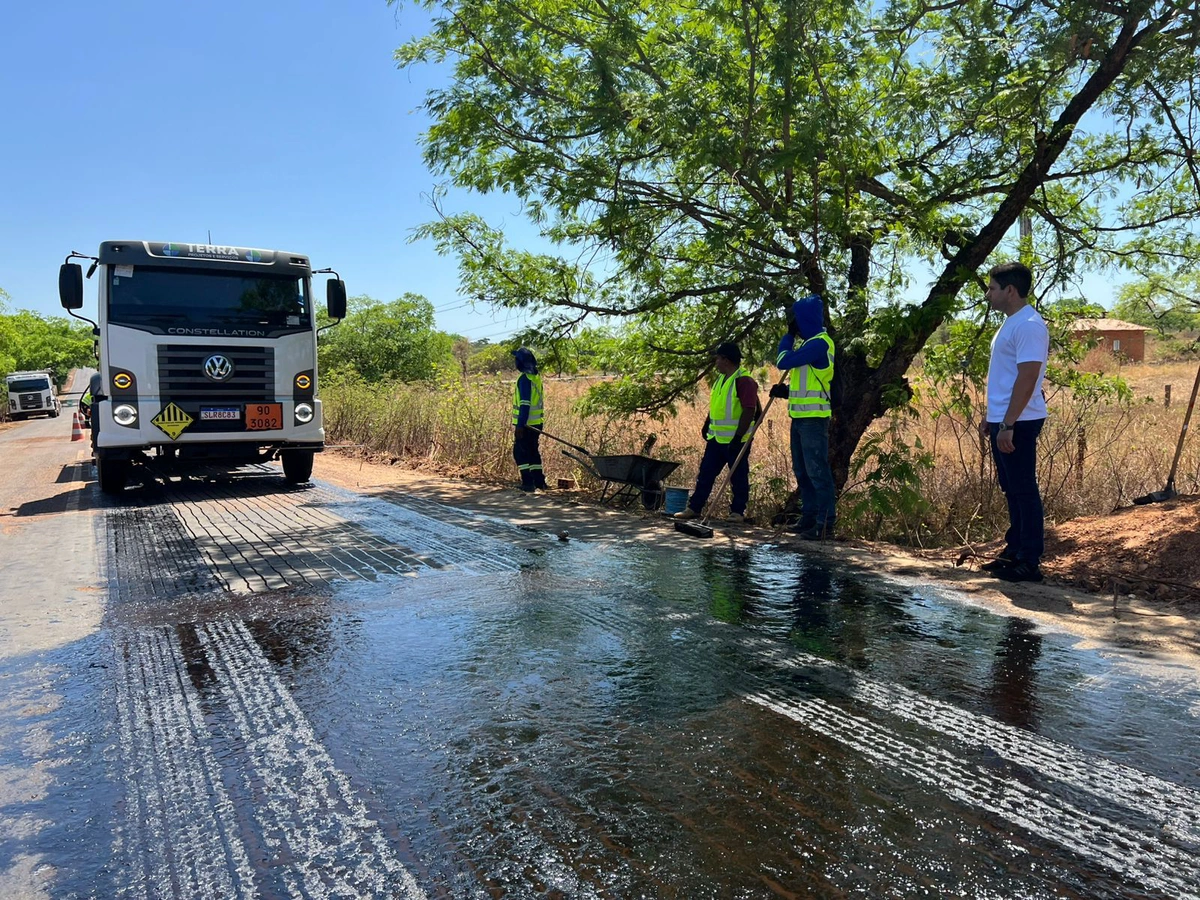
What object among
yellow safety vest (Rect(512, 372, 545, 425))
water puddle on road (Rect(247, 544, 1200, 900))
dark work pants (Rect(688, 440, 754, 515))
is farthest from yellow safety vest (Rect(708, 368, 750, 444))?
water puddle on road (Rect(247, 544, 1200, 900))

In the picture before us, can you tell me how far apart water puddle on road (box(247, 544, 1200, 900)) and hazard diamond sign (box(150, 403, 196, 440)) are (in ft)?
20.7

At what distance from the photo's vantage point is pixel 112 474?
10836mm

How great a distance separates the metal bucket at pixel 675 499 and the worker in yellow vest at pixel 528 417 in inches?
102

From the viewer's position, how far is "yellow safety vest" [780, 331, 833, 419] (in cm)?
752

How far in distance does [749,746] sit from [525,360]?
8127 millimetres

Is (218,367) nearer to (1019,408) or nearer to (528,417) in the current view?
(528,417)

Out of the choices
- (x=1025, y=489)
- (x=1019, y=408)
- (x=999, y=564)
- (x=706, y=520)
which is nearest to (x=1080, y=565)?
(x=999, y=564)

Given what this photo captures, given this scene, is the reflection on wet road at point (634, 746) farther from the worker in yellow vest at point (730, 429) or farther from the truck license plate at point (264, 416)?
the truck license plate at point (264, 416)

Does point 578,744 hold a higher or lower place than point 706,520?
lower

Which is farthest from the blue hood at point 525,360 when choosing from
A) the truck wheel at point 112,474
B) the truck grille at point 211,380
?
the truck wheel at point 112,474

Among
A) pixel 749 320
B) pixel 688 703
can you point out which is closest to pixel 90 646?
pixel 688 703

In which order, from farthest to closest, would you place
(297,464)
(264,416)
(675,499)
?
(297,464)
(264,416)
(675,499)

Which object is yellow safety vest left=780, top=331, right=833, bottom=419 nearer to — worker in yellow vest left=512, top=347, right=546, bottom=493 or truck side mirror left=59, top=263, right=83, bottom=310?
worker in yellow vest left=512, top=347, right=546, bottom=493

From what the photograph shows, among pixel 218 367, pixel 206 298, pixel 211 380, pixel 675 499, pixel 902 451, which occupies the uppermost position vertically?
pixel 206 298
